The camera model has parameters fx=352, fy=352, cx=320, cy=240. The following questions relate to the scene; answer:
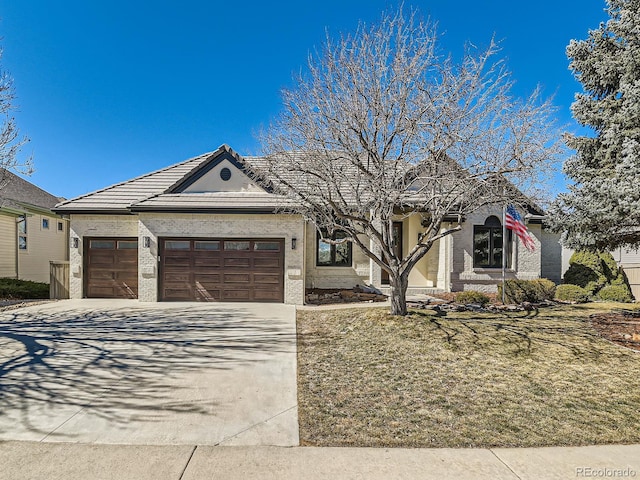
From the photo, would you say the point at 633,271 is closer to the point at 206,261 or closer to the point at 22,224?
the point at 206,261

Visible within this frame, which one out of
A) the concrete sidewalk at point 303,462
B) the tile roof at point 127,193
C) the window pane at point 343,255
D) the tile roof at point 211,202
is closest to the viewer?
the concrete sidewalk at point 303,462

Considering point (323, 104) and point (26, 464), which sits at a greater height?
point (323, 104)

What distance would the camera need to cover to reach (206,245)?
12594 mm

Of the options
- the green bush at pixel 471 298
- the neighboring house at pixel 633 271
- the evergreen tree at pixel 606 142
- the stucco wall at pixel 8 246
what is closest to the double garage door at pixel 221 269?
the green bush at pixel 471 298

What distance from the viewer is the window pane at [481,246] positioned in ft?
48.1

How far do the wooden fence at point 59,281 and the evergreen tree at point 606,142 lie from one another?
16.4 metres

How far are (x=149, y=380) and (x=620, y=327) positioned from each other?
997 cm

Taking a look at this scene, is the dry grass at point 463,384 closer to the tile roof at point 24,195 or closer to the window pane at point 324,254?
the window pane at point 324,254

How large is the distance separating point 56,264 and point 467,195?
47.3 ft

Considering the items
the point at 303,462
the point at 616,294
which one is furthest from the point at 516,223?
the point at 303,462

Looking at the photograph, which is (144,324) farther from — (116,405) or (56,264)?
(56,264)

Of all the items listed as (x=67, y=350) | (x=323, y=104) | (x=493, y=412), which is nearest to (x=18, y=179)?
(x=67, y=350)

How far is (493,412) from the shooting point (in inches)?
174

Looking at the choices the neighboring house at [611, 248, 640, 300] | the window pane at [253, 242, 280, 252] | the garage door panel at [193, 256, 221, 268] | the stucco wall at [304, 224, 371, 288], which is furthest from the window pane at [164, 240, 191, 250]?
the neighboring house at [611, 248, 640, 300]
